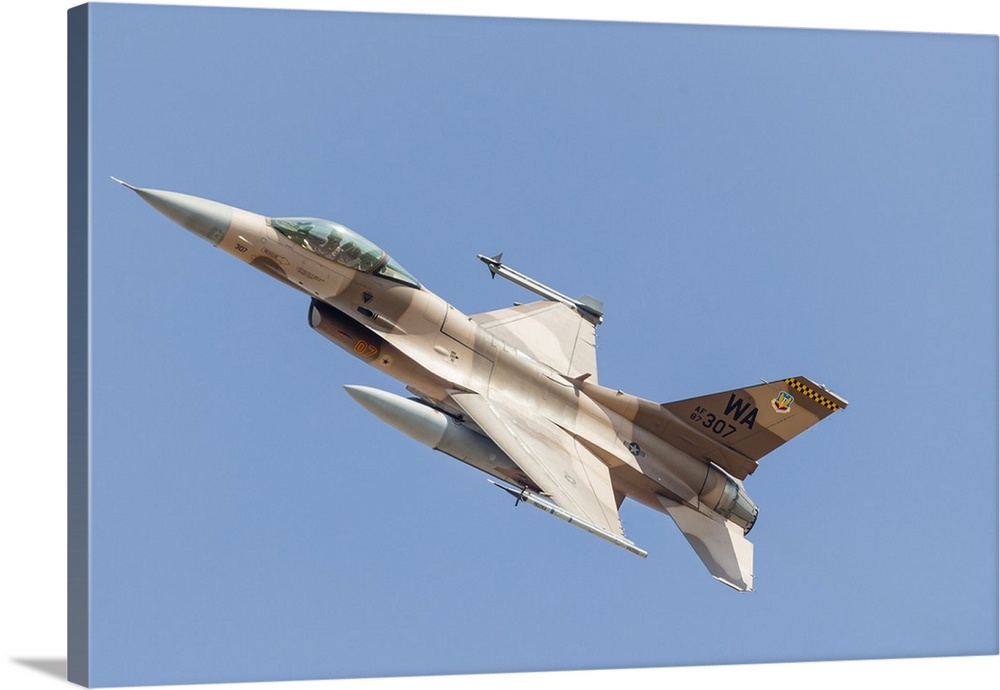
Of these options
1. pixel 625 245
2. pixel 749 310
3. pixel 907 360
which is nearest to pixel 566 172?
pixel 625 245

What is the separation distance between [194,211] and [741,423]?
21.0ft

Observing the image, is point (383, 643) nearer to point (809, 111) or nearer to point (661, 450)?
point (661, 450)

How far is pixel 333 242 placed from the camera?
1759cm

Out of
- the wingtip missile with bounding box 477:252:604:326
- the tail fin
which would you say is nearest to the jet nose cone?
the wingtip missile with bounding box 477:252:604:326

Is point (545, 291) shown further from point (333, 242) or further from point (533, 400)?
point (333, 242)

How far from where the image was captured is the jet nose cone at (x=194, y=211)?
1672cm

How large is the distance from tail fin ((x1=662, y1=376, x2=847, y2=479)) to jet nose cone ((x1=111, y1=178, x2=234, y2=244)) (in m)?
5.29

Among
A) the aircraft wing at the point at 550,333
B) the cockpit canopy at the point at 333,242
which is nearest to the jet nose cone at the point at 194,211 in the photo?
the cockpit canopy at the point at 333,242

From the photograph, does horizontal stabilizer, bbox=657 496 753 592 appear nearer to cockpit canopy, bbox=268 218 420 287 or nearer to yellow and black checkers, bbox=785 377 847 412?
yellow and black checkers, bbox=785 377 847 412

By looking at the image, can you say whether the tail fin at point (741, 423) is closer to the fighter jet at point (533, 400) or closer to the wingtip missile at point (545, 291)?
the fighter jet at point (533, 400)

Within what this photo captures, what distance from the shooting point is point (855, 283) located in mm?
19141

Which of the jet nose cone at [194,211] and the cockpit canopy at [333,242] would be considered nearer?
the jet nose cone at [194,211]

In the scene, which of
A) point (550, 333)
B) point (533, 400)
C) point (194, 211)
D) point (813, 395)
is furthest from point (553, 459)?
point (194, 211)

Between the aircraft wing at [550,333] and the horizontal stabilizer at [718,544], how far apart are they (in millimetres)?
1771
